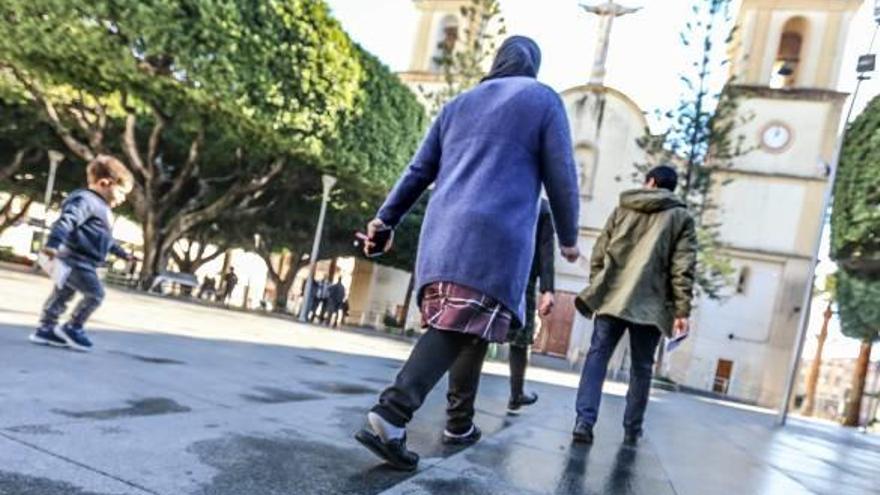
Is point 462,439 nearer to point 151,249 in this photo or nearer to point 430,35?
point 151,249

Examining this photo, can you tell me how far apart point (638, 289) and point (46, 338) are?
4.06m

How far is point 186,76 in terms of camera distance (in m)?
Result: 15.6

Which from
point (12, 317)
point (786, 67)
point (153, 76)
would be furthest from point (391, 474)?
point (786, 67)

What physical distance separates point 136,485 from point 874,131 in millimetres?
14939

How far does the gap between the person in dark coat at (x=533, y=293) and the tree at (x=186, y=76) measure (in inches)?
476

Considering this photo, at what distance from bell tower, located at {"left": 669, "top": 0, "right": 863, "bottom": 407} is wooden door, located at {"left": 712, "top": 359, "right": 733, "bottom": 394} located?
4 cm

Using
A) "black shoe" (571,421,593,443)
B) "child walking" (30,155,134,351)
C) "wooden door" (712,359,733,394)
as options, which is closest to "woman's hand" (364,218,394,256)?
"black shoe" (571,421,593,443)

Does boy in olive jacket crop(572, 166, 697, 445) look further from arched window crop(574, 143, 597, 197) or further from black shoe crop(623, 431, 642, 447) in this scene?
arched window crop(574, 143, 597, 197)

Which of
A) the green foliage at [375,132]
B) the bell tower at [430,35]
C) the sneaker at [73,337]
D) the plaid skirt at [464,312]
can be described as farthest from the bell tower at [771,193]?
the plaid skirt at [464,312]

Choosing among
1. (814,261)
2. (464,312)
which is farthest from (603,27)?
(464,312)

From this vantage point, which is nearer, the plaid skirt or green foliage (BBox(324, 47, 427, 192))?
the plaid skirt

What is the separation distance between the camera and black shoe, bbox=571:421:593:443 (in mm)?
4117

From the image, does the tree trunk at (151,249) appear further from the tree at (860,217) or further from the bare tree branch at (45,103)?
the tree at (860,217)

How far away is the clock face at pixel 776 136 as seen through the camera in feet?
95.7
